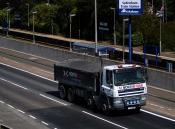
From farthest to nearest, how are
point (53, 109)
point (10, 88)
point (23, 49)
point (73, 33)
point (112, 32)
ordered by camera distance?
point (73, 33) < point (112, 32) < point (23, 49) < point (10, 88) < point (53, 109)

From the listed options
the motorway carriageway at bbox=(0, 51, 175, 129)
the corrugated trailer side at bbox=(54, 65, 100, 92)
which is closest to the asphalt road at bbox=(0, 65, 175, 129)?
the motorway carriageway at bbox=(0, 51, 175, 129)

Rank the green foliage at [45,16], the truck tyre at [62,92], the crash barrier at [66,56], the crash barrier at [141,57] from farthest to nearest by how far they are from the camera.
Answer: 1. the green foliage at [45,16]
2. the crash barrier at [141,57]
3. the crash barrier at [66,56]
4. the truck tyre at [62,92]

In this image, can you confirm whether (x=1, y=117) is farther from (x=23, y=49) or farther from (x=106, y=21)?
(x=106, y=21)

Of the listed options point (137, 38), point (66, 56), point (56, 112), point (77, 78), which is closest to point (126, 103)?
point (56, 112)

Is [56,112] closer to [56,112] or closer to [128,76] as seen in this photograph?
[56,112]

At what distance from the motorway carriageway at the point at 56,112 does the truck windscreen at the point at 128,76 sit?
2.04 meters

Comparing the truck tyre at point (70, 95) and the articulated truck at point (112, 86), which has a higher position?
the articulated truck at point (112, 86)

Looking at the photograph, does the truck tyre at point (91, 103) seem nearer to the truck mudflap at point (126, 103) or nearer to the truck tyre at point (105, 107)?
the truck tyre at point (105, 107)

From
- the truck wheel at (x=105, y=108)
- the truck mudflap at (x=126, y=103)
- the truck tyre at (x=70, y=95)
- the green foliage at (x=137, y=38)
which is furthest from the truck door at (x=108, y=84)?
the green foliage at (x=137, y=38)

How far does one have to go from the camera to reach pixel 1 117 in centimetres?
3375

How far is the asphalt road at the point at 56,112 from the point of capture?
31.5 metres

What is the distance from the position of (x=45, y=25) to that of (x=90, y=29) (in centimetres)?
1332

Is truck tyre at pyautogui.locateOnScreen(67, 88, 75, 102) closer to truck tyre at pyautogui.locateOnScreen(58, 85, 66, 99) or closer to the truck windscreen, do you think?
truck tyre at pyautogui.locateOnScreen(58, 85, 66, 99)

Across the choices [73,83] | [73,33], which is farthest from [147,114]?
[73,33]
